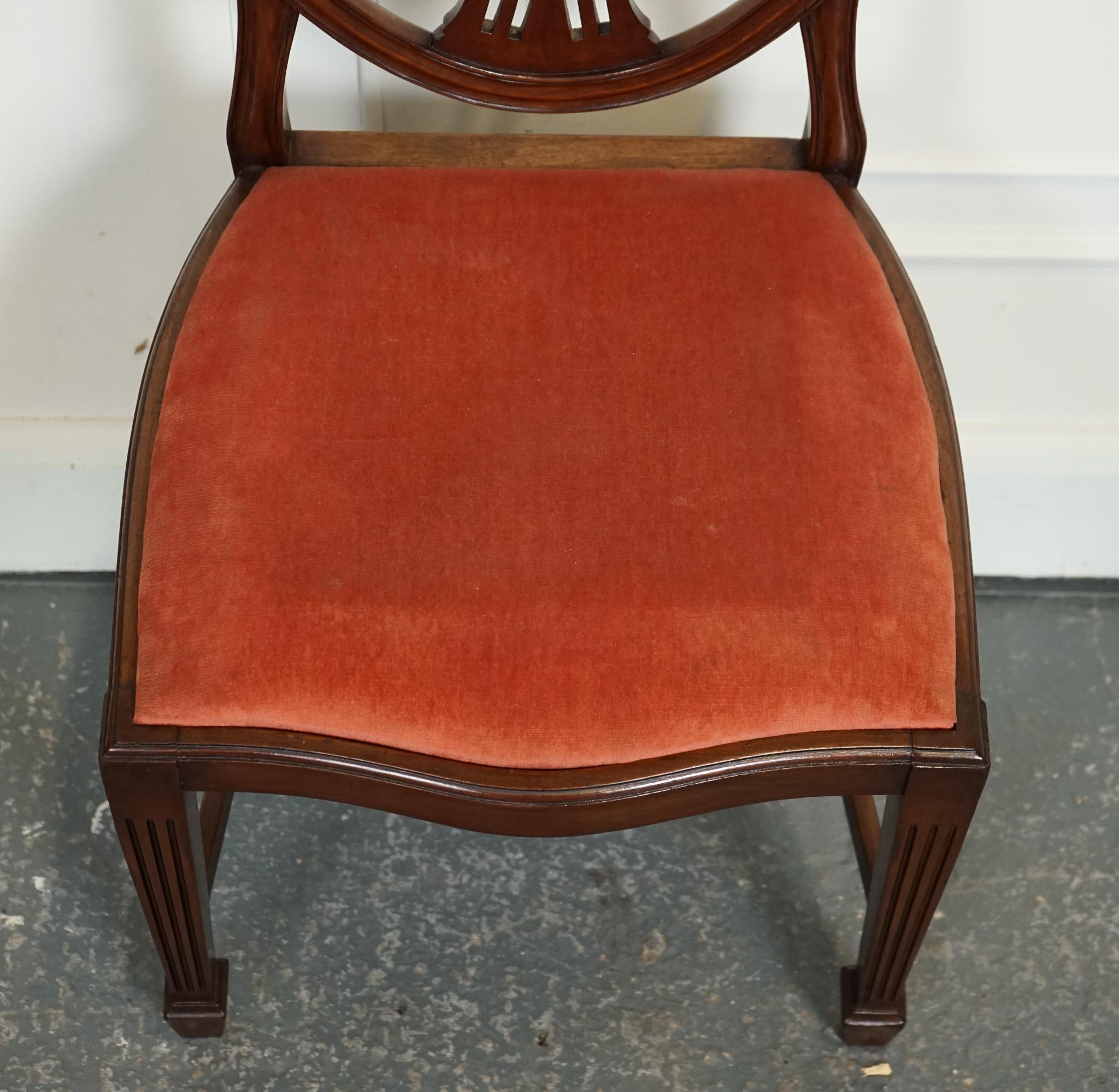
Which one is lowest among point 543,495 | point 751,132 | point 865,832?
point 865,832

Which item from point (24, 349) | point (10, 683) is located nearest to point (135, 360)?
point (24, 349)

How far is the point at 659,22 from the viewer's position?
1.11m

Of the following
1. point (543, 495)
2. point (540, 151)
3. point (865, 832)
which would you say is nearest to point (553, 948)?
point (865, 832)

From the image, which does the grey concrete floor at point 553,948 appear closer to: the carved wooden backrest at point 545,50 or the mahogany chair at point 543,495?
the mahogany chair at point 543,495

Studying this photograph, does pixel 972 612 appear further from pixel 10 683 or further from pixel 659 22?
pixel 10 683

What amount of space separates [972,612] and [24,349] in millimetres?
1011

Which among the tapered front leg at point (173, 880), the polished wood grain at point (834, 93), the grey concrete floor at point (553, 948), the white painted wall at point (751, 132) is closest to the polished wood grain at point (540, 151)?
the polished wood grain at point (834, 93)

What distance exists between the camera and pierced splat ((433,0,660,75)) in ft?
3.08

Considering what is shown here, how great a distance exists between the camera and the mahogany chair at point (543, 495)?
75cm

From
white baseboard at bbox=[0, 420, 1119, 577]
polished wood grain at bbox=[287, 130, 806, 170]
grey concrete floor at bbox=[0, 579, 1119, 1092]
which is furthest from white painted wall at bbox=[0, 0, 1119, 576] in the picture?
grey concrete floor at bbox=[0, 579, 1119, 1092]

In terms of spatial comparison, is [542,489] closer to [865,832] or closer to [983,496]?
[865,832]

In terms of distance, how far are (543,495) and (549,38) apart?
38 cm

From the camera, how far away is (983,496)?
4.74ft

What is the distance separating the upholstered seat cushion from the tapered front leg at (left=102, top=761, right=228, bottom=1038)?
66 mm
